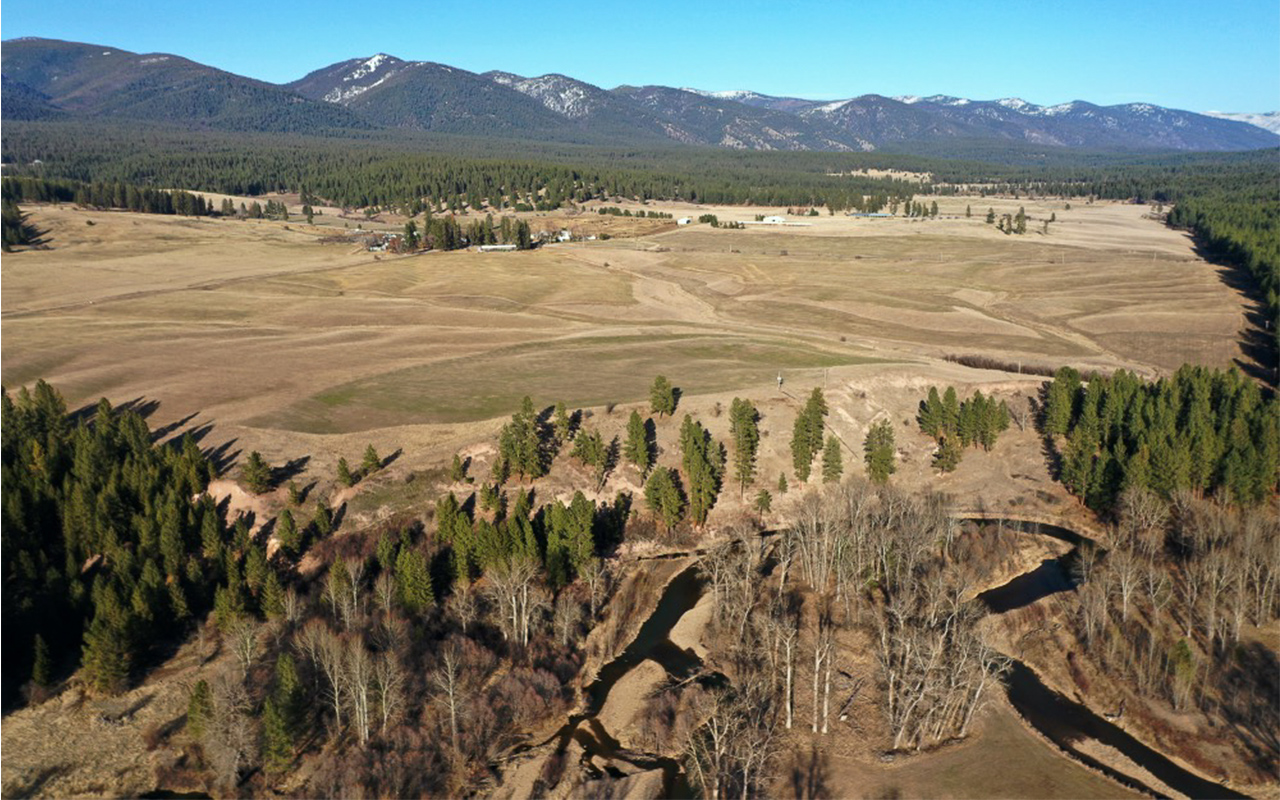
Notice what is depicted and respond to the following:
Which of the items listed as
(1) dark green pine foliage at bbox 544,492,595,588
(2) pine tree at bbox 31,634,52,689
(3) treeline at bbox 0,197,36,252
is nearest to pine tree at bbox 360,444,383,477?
(1) dark green pine foliage at bbox 544,492,595,588

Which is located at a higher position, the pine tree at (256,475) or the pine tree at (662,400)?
the pine tree at (662,400)

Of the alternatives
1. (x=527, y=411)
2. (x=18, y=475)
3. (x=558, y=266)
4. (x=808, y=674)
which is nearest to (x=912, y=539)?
(x=808, y=674)

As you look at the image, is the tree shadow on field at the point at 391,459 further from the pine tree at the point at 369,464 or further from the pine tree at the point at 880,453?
the pine tree at the point at 880,453

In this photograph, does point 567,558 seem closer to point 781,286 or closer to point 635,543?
point 635,543

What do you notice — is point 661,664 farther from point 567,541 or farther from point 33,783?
point 33,783

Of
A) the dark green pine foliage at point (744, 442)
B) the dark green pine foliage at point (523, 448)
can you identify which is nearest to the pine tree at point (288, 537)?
the dark green pine foliage at point (523, 448)

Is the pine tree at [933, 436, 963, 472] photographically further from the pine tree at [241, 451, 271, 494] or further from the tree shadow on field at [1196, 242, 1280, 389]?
the pine tree at [241, 451, 271, 494]
